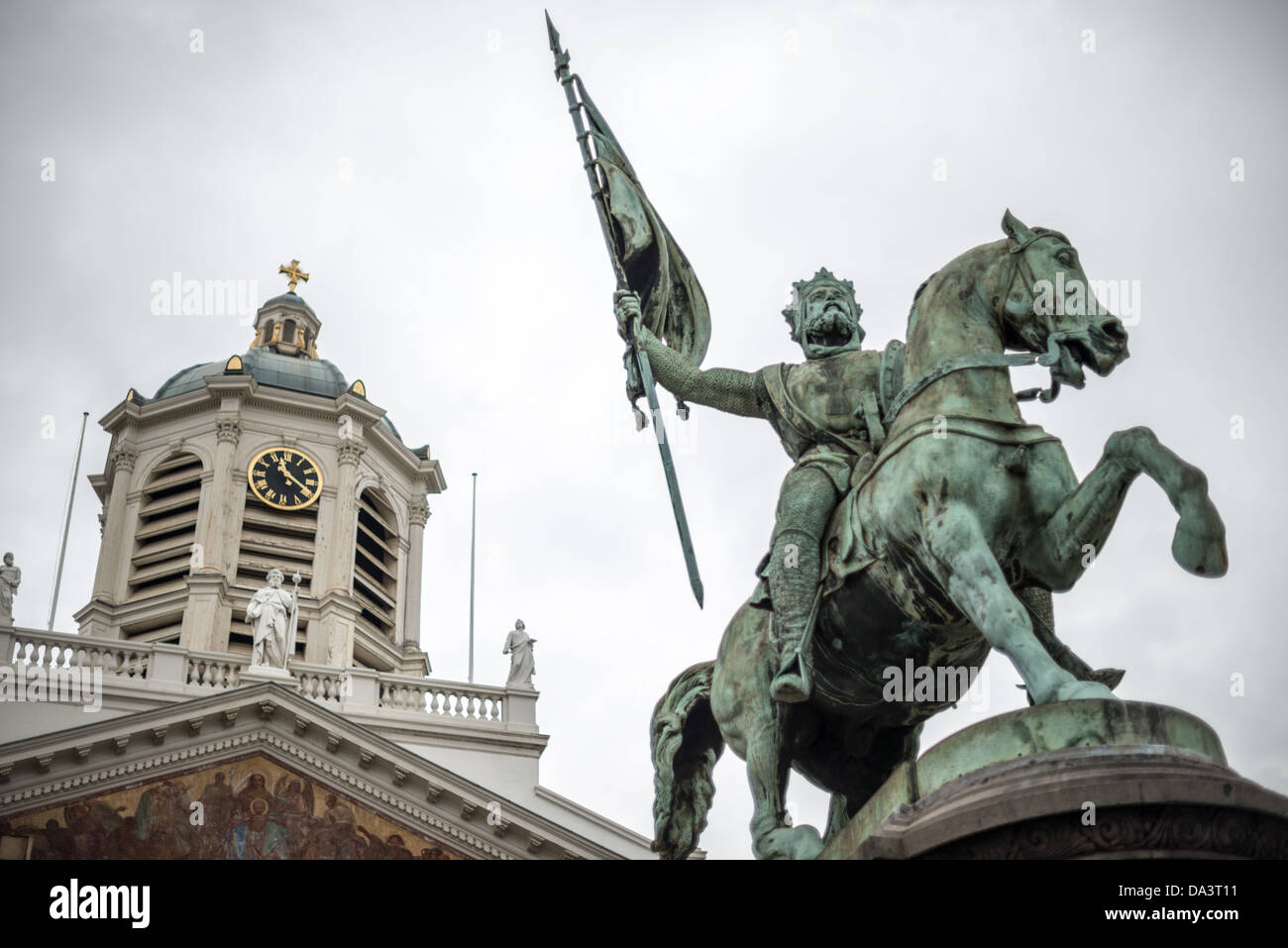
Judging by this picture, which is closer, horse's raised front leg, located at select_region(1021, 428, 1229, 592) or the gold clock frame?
horse's raised front leg, located at select_region(1021, 428, 1229, 592)

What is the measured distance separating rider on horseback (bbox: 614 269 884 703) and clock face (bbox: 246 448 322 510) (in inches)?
1655

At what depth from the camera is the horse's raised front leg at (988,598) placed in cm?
567

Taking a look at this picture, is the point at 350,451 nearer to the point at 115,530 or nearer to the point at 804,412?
the point at 115,530

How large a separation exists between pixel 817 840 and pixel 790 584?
3.44 feet

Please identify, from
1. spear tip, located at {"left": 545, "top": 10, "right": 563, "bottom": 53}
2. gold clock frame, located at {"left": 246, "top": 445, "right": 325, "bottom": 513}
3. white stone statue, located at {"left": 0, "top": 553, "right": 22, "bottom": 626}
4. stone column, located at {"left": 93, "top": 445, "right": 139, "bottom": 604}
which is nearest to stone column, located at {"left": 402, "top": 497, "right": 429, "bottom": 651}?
gold clock frame, located at {"left": 246, "top": 445, "right": 325, "bottom": 513}

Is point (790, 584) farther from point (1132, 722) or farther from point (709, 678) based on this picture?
point (1132, 722)

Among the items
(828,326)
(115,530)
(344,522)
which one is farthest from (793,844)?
(115,530)

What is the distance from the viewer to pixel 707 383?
794 centimetres

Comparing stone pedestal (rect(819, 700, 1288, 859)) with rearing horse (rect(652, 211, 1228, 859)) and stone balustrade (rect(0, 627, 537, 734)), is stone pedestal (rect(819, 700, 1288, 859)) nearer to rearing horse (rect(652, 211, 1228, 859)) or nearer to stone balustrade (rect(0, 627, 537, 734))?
rearing horse (rect(652, 211, 1228, 859))

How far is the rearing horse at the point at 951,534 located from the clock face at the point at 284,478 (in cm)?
4292

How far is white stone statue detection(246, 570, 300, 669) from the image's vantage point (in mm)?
36281

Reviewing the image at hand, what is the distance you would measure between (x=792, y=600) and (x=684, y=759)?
148 cm

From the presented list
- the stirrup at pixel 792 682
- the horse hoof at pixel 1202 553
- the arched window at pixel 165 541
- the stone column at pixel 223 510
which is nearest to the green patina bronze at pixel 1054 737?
the horse hoof at pixel 1202 553
